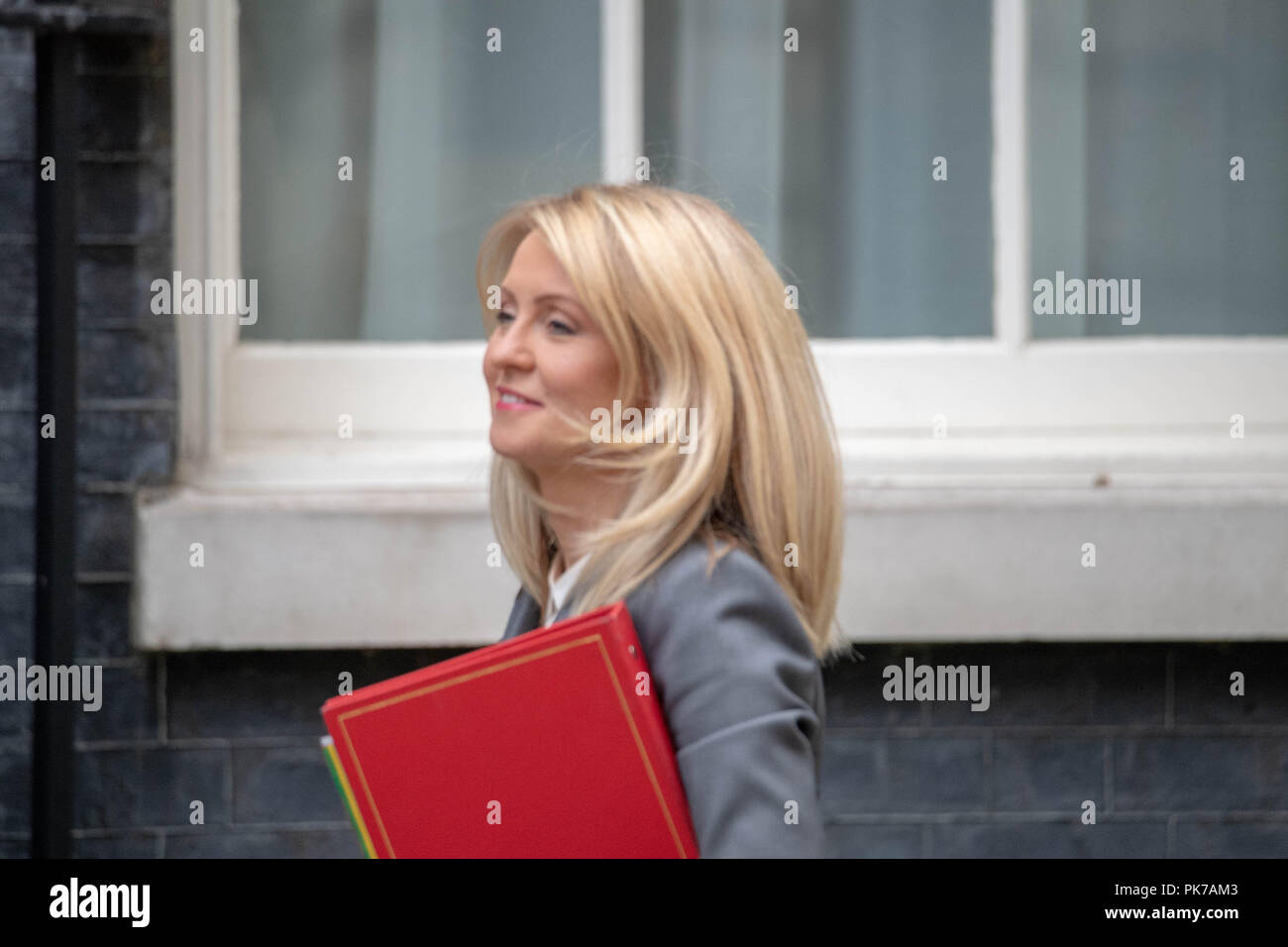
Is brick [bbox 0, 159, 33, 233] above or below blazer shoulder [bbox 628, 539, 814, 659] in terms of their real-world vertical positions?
above

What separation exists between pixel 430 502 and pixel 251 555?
0.45 metres

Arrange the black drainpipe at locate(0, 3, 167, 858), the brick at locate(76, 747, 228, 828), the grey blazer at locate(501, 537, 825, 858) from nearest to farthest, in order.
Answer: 1. the grey blazer at locate(501, 537, 825, 858)
2. the black drainpipe at locate(0, 3, 167, 858)
3. the brick at locate(76, 747, 228, 828)

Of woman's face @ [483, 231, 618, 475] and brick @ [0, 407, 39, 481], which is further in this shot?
brick @ [0, 407, 39, 481]

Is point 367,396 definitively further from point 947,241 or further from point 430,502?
point 947,241

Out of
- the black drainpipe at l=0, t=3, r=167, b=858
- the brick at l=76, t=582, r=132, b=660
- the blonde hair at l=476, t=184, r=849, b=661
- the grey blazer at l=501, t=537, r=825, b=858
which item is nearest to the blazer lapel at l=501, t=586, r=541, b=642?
the blonde hair at l=476, t=184, r=849, b=661

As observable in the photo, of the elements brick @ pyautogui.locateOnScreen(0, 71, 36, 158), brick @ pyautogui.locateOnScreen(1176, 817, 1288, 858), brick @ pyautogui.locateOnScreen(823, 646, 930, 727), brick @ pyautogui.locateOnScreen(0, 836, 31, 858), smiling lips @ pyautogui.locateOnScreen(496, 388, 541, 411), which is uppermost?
brick @ pyautogui.locateOnScreen(0, 71, 36, 158)

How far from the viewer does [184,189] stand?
3.36 metres

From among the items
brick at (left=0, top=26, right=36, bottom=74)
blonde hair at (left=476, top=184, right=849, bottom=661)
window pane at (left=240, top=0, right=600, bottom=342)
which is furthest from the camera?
window pane at (left=240, top=0, right=600, bottom=342)

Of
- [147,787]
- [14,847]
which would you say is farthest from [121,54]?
[14,847]

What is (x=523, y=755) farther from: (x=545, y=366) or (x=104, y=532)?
(x=104, y=532)

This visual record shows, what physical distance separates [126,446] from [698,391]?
7.28ft

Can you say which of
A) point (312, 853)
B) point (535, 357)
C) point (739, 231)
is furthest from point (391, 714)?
point (312, 853)

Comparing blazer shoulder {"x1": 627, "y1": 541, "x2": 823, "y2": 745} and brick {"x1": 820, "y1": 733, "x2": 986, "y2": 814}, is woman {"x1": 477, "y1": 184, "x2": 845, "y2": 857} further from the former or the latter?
brick {"x1": 820, "y1": 733, "x2": 986, "y2": 814}

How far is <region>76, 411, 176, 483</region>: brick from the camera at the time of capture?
3238 mm
